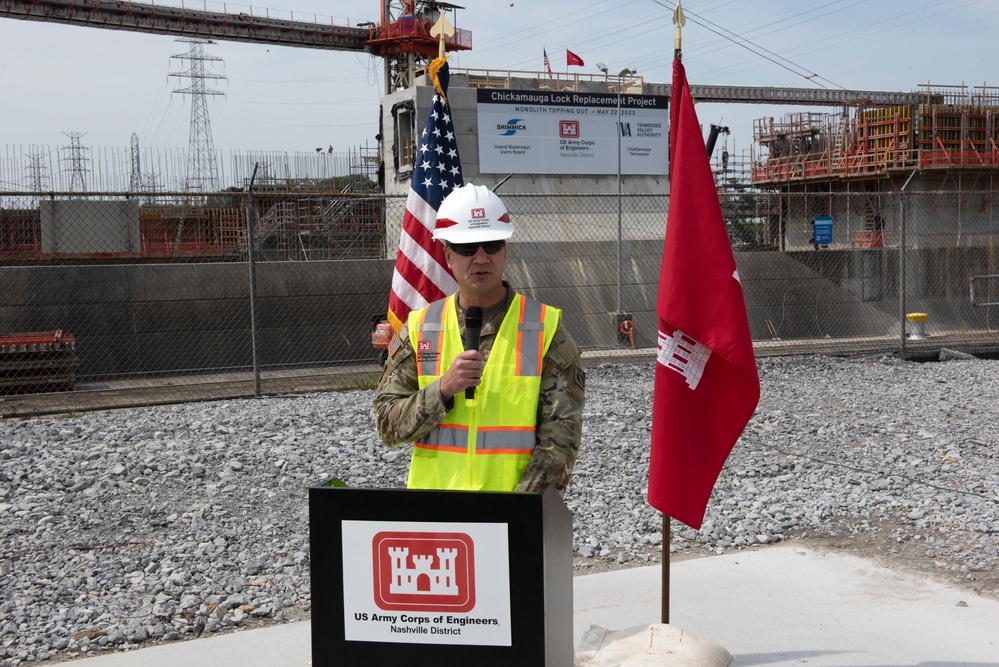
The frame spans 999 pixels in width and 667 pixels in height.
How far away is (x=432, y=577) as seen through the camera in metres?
2.80

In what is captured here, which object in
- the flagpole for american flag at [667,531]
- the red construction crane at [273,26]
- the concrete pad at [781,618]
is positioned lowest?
the concrete pad at [781,618]

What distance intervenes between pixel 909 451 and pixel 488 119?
20270 millimetres

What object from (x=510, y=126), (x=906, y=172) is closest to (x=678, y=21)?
(x=510, y=126)

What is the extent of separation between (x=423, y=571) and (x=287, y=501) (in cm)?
449

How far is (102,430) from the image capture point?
367 inches

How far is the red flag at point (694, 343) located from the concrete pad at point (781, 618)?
0.92m

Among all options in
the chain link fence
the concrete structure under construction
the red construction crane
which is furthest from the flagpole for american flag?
the red construction crane

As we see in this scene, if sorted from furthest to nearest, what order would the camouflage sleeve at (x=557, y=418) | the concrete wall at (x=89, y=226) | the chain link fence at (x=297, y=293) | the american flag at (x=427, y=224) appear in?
the concrete wall at (x=89, y=226) → the chain link fence at (x=297, y=293) → the american flag at (x=427, y=224) → the camouflage sleeve at (x=557, y=418)

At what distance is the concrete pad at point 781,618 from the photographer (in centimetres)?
436

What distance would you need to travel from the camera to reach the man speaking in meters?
3.20

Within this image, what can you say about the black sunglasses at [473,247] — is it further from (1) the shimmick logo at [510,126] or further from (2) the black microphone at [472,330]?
(1) the shimmick logo at [510,126]

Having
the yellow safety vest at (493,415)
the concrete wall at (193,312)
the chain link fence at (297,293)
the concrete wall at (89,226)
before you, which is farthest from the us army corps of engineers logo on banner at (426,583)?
the concrete wall at (89,226)

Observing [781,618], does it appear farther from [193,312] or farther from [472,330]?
[193,312]

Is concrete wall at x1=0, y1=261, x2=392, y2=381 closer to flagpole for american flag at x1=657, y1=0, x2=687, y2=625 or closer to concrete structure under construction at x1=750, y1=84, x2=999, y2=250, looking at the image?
flagpole for american flag at x1=657, y1=0, x2=687, y2=625
